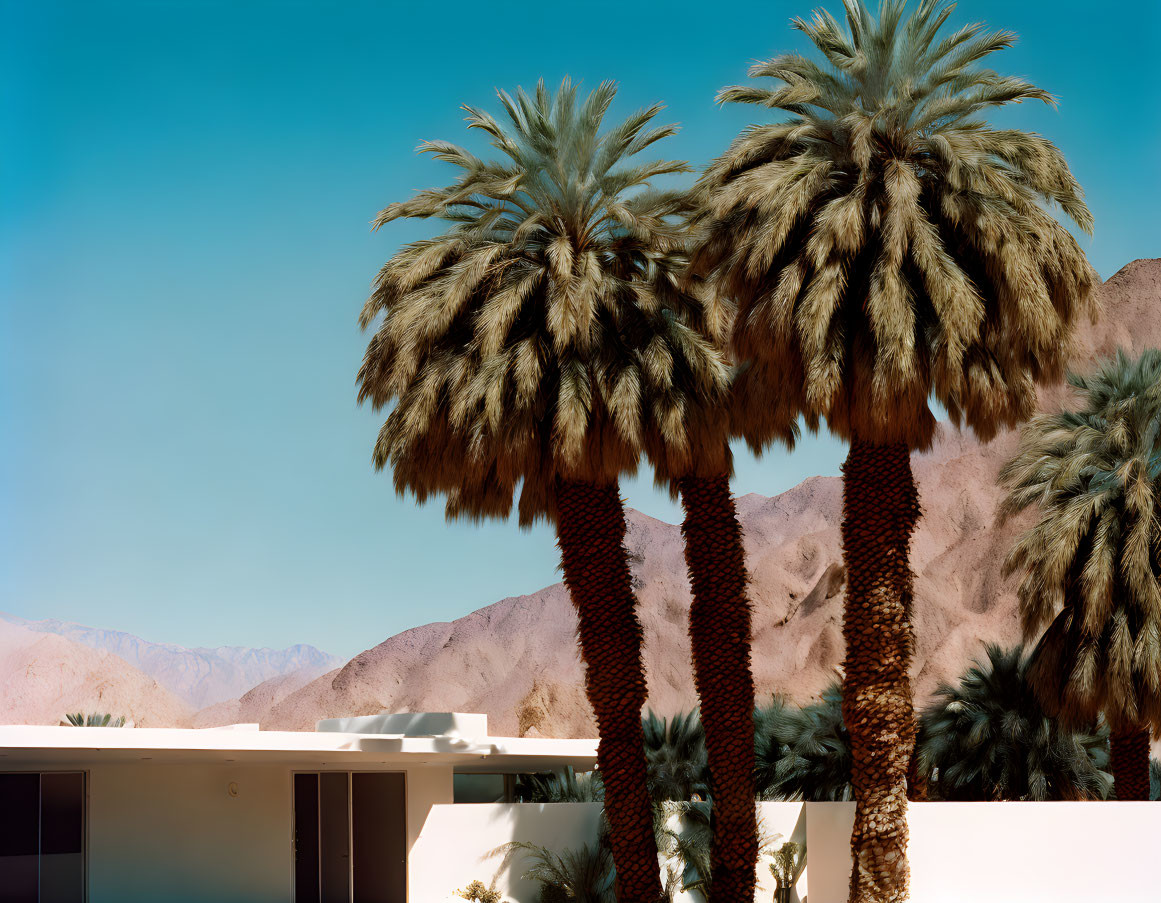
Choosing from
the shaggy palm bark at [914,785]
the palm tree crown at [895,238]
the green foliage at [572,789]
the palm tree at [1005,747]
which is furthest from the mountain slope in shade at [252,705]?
the palm tree crown at [895,238]

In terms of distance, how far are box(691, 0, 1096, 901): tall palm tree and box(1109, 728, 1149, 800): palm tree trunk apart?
7.33 m

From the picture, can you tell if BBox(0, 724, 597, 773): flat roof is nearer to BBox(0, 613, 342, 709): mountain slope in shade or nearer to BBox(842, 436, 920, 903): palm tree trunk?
BBox(842, 436, 920, 903): palm tree trunk

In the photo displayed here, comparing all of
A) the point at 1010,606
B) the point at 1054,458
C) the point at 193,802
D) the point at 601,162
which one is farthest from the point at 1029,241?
the point at 1010,606

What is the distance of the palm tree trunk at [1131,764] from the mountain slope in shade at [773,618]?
19.5 meters

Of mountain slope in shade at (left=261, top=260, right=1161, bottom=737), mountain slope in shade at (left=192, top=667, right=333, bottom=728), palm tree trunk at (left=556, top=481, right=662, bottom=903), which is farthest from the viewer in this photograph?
mountain slope in shade at (left=192, top=667, right=333, bottom=728)

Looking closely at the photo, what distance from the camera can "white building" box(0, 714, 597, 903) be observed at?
1859 centimetres

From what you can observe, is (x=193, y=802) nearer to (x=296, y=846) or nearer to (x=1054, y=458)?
(x=296, y=846)

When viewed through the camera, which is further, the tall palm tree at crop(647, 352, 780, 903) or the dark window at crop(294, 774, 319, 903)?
the dark window at crop(294, 774, 319, 903)

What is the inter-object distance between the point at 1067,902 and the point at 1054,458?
915cm

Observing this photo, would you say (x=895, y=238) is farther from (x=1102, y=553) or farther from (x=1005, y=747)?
(x=1005, y=747)

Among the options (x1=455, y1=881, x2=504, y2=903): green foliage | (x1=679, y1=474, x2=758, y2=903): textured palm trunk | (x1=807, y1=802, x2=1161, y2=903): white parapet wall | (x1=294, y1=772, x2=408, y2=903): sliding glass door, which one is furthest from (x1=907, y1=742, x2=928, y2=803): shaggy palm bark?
(x1=294, y1=772, x2=408, y2=903): sliding glass door

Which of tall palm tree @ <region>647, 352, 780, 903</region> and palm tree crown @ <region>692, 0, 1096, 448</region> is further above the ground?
palm tree crown @ <region>692, 0, 1096, 448</region>

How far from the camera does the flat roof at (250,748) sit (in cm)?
1623

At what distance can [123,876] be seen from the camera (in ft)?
66.1
